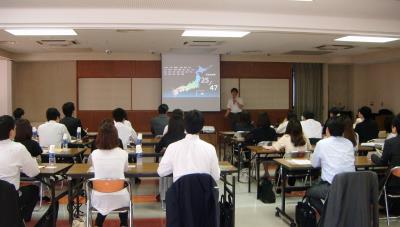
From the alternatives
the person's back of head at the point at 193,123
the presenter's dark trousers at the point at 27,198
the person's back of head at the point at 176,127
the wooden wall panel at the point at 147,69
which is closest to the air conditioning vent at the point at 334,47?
the wooden wall panel at the point at 147,69

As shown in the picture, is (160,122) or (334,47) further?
(334,47)

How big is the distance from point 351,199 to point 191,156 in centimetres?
151

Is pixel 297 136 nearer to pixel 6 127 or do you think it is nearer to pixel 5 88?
pixel 6 127

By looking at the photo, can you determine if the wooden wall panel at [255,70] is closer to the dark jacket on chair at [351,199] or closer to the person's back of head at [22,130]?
the person's back of head at [22,130]

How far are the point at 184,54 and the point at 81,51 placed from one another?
9.50 feet

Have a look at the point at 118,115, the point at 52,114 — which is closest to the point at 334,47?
the point at 118,115

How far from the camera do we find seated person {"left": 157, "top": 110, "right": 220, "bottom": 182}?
3096 mm

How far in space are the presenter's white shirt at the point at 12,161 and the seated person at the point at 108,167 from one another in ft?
1.90

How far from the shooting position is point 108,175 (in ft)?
11.6

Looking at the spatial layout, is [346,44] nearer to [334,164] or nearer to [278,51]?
[278,51]

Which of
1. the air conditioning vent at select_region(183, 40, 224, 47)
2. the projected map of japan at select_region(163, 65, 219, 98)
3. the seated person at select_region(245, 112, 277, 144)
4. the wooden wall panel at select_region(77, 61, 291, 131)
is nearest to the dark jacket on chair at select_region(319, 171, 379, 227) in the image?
the seated person at select_region(245, 112, 277, 144)

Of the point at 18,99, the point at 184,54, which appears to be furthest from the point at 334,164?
the point at 18,99

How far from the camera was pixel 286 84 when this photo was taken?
40.3 ft

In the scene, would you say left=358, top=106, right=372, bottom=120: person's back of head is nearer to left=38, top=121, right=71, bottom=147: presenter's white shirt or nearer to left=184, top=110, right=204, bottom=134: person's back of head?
left=184, top=110, right=204, bottom=134: person's back of head
